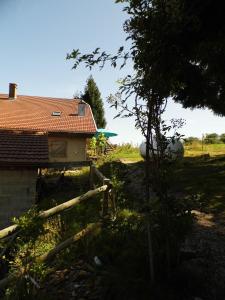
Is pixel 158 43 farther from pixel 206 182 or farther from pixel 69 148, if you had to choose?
pixel 69 148

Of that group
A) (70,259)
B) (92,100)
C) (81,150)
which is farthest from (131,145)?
(70,259)

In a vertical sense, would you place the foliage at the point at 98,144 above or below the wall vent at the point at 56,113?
below

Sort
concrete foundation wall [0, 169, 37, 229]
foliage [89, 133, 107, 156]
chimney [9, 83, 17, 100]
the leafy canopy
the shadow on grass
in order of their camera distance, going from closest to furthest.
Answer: the leafy canopy
the shadow on grass
concrete foundation wall [0, 169, 37, 229]
foliage [89, 133, 107, 156]
chimney [9, 83, 17, 100]

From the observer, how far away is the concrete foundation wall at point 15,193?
11445 millimetres

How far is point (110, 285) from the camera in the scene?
5.00 m

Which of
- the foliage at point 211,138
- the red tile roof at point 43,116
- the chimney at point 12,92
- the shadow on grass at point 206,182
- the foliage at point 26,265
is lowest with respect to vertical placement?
the foliage at point 26,265

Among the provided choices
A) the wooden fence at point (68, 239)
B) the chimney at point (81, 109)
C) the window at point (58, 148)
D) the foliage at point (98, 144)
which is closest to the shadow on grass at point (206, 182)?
the wooden fence at point (68, 239)

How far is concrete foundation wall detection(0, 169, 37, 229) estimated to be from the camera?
37.6ft

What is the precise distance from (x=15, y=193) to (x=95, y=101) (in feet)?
96.6

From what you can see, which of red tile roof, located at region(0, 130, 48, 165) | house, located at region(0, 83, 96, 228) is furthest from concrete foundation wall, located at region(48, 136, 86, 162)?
red tile roof, located at region(0, 130, 48, 165)

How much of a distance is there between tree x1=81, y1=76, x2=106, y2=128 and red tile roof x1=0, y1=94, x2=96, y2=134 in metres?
7.43

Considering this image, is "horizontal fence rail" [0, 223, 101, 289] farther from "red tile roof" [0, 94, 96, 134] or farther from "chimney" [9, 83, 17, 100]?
"chimney" [9, 83, 17, 100]

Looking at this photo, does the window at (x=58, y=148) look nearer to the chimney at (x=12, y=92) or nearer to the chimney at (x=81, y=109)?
the chimney at (x=81, y=109)

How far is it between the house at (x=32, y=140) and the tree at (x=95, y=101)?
7.39m
